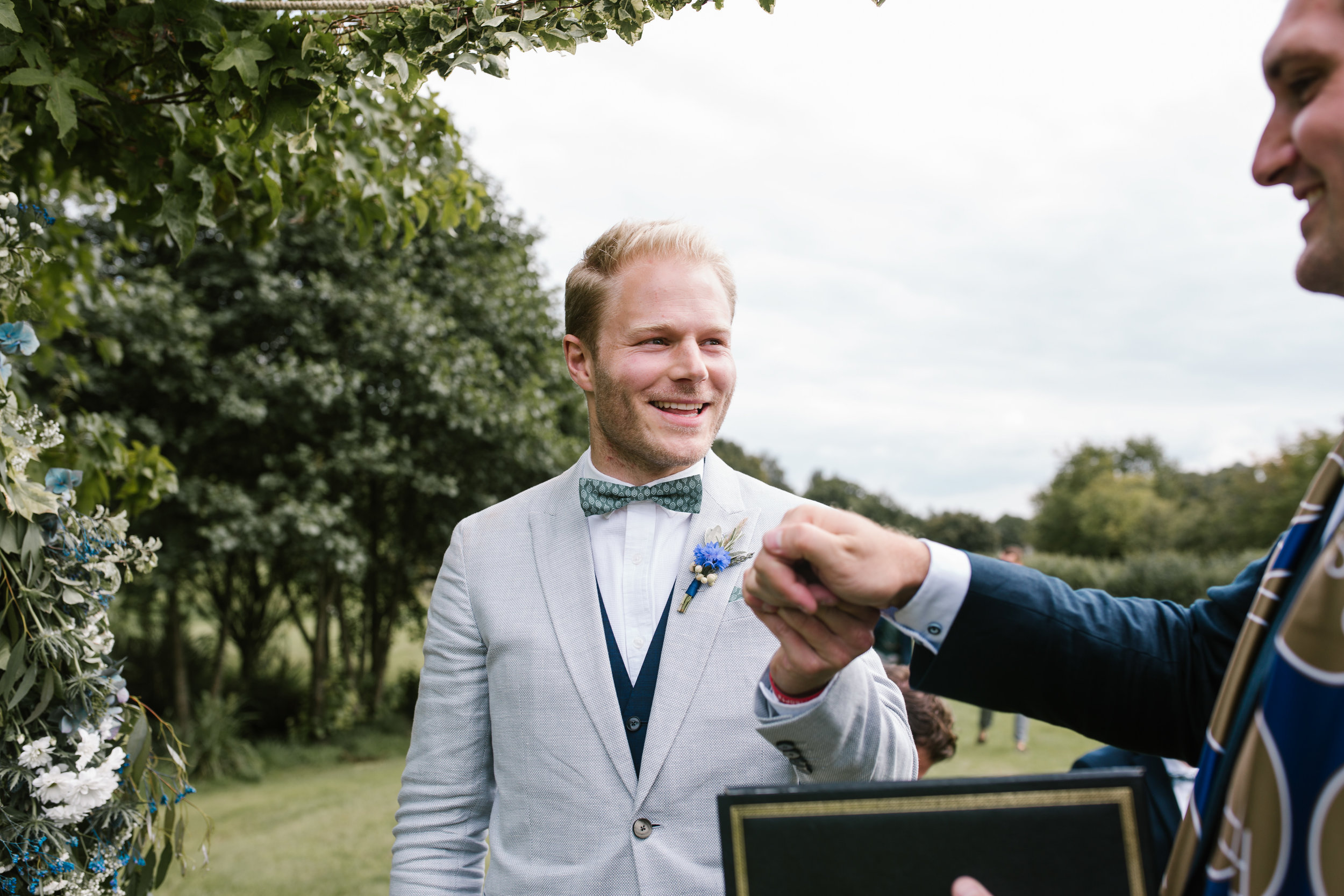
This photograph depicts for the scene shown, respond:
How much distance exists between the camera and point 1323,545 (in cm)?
103

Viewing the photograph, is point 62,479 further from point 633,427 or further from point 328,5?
point 633,427

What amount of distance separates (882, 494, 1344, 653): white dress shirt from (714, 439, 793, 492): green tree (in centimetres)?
2700

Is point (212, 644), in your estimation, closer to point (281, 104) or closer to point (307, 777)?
point (307, 777)

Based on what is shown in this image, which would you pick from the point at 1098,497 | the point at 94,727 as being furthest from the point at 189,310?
the point at 1098,497

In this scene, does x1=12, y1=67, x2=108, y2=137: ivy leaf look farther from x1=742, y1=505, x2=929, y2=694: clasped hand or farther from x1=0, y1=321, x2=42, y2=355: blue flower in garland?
x1=742, y1=505, x2=929, y2=694: clasped hand

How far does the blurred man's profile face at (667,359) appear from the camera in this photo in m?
2.10

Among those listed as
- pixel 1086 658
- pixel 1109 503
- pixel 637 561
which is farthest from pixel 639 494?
pixel 1109 503

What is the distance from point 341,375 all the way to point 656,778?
943 cm

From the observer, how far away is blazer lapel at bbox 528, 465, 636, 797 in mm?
1908

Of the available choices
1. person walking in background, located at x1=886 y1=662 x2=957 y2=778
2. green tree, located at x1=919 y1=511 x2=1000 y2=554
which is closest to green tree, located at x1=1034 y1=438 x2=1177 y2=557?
green tree, located at x1=919 y1=511 x2=1000 y2=554

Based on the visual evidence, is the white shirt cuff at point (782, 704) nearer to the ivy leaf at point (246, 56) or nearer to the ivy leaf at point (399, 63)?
the ivy leaf at point (399, 63)

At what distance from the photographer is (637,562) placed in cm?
218

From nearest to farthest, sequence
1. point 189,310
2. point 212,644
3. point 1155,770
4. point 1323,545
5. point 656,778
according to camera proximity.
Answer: point 1323,545
point 656,778
point 1155,770
point 189,310
point 212,644

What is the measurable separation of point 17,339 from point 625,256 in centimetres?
147
